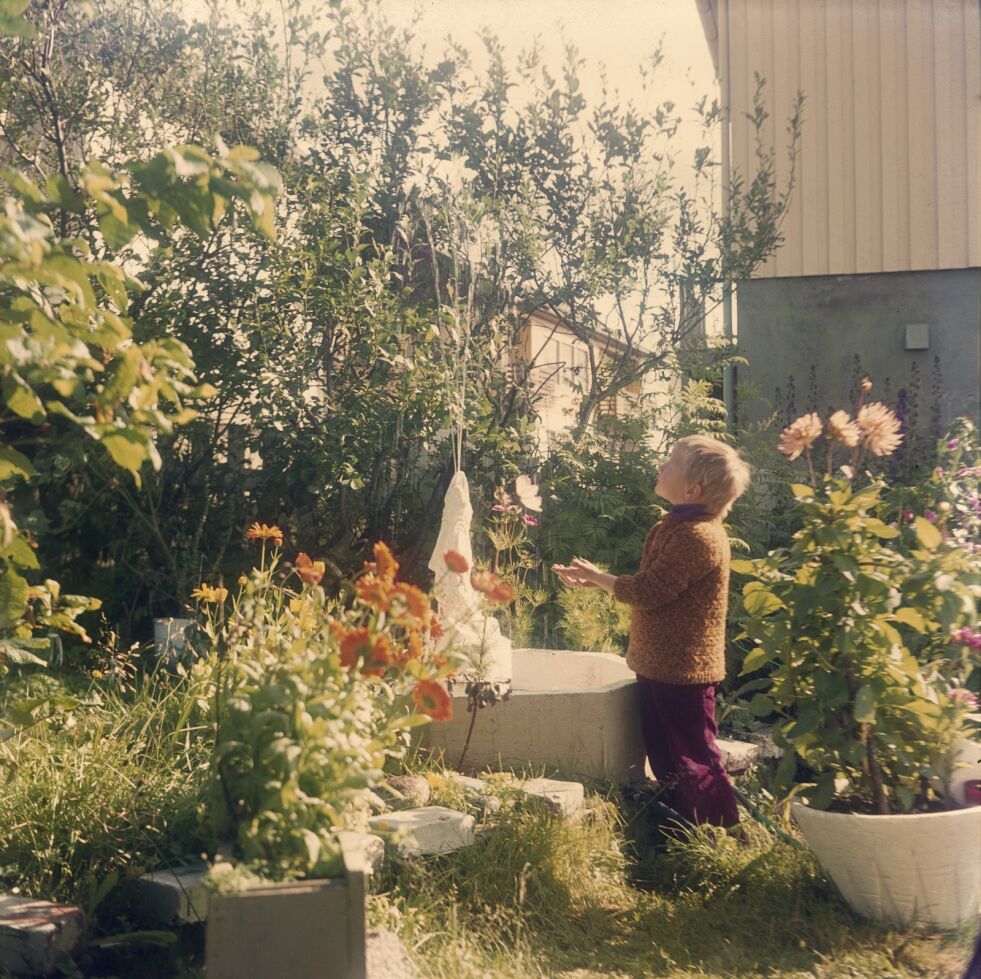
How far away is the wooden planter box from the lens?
2.08 meters

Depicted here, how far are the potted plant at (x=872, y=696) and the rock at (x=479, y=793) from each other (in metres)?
0.91

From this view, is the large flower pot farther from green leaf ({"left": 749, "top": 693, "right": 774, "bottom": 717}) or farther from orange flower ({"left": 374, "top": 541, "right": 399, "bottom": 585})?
orange flower ({"left": 374, "top": 541, "right": 399, "bottom": 585})

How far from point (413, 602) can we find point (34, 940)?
1.15 m

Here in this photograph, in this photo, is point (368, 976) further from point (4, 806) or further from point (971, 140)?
point (971, 140)

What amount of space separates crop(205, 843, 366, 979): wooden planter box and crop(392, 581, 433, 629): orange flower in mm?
585

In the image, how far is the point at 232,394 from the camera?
17.0 ft

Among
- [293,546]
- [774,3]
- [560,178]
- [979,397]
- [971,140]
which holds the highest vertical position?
[774,3]

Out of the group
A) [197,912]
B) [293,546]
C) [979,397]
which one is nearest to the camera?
[197,912]

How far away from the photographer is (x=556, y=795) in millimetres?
3354

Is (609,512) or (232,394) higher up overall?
Result: (232,394)

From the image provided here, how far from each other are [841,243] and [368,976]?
7.28 metres

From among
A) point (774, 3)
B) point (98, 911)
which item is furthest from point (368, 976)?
point (774, 3)

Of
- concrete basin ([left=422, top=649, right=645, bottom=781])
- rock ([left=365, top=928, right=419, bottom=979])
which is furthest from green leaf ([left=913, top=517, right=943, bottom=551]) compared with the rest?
rock ([left=365, top=928, right=419, bottom=979])

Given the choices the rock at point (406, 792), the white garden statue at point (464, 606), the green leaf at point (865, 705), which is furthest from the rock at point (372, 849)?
the green leaf at point (865, 705)
